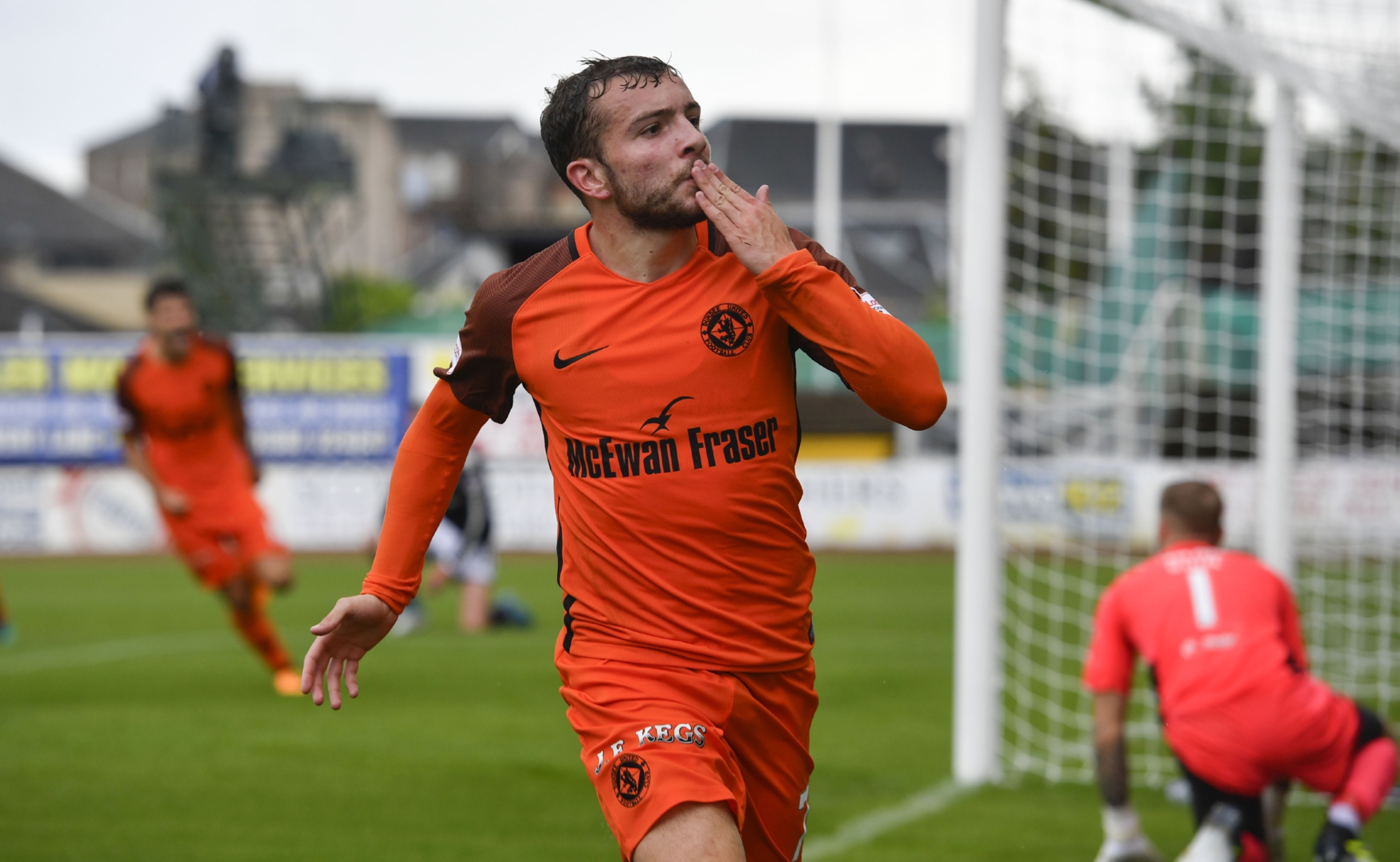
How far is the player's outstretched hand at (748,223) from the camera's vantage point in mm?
2854

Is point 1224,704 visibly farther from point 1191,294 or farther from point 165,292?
point 1191,294

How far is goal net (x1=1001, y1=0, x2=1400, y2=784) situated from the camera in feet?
23.0

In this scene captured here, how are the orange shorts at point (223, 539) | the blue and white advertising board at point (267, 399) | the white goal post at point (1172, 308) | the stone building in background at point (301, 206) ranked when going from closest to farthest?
the white goal post at point (1172, 308), the orange shorts at point (223, 539), the blue and white advertising board at point (267, 399), the stone building in background at point (301, 206)

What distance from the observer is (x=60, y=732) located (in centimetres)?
830

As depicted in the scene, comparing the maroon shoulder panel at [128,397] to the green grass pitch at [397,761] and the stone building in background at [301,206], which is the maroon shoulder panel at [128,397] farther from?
the stone building in background at [301,206]

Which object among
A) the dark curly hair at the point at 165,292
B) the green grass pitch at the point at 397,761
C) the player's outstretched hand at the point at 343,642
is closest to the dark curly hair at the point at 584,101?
the player's outstretched hand at the point at 343,642

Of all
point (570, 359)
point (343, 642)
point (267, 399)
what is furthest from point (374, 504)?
point (570, 359)

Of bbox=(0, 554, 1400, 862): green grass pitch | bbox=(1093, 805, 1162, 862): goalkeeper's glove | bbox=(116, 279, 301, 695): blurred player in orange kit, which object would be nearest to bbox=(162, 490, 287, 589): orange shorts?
bbox=(116, 279, 301, 695): blurred player in orange kit

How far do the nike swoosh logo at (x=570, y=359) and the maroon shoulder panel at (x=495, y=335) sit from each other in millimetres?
118

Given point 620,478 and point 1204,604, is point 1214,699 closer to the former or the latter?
point 1204,604

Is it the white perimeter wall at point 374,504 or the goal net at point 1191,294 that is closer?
the goal net at point 1191,294

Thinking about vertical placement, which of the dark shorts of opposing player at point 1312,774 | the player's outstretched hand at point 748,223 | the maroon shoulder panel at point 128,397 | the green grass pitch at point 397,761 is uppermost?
the player's outstretched hand at point 748,223

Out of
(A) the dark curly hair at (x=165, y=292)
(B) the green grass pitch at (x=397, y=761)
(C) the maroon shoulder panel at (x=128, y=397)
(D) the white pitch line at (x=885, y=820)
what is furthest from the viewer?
(C) the maroon shoulder panel at (x=128, y=397)

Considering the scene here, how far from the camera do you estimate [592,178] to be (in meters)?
3.16
